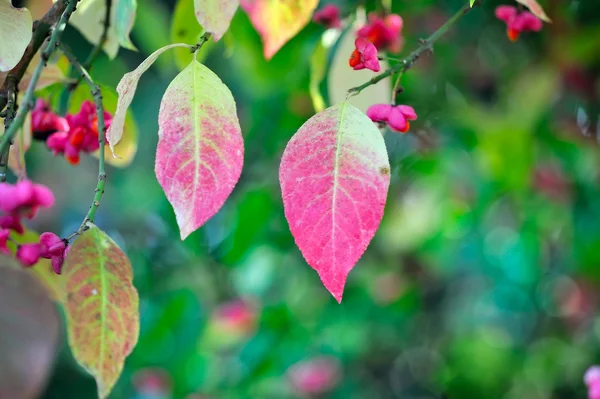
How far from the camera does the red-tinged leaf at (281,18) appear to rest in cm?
61

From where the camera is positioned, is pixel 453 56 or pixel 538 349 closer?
pixel 453 56

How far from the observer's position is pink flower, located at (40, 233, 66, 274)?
0.45 meters

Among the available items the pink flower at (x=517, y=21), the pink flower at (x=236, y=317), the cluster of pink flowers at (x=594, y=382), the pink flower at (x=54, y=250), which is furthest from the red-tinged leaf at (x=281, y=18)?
the pink flower at (x=236, y=317)

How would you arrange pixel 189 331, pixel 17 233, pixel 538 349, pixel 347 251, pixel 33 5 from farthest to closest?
pixel 538 349 < pixel 189 331 < pixel 33 5 < pixel 17 233 < pixel 347 251

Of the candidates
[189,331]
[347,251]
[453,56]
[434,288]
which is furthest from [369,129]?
[434,288]

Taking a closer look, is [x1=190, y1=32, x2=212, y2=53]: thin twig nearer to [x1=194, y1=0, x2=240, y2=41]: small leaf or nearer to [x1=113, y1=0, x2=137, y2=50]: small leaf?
[x1=194, y1=0, x2=240, y2=41]: small leaf

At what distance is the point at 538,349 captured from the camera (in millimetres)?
2184

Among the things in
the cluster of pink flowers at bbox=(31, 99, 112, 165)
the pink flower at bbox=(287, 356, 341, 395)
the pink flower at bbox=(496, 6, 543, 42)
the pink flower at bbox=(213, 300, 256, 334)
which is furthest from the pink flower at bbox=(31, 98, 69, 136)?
the pink flower at bbox=(287, 356, 341, 395)

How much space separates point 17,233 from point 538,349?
1906 millimetres

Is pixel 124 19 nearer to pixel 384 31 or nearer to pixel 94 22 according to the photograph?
pixel 94 22

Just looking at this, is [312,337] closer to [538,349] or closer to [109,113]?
[538,349]

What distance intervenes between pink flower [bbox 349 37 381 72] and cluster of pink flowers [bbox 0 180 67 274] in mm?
211

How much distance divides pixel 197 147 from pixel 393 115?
0.50ft

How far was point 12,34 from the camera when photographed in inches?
18.1
